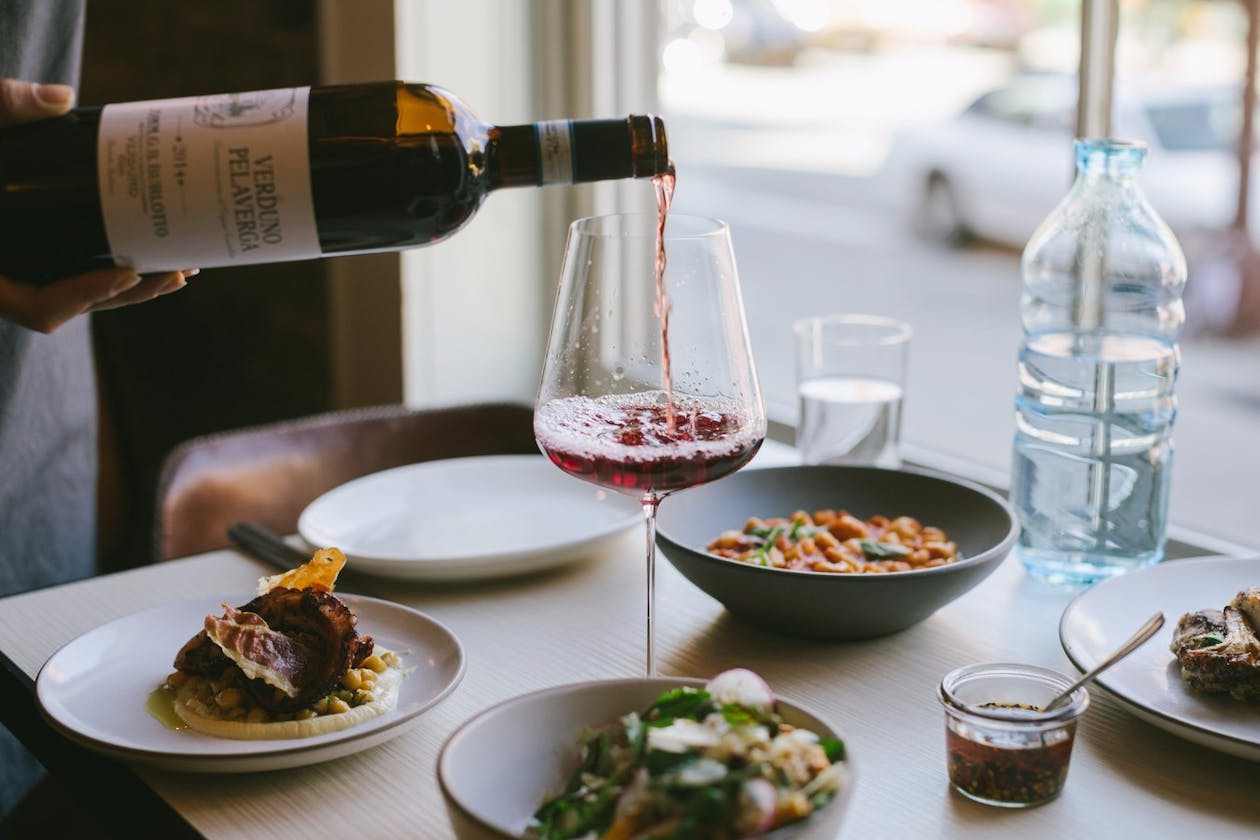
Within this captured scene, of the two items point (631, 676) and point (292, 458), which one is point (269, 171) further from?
point (292, 458)

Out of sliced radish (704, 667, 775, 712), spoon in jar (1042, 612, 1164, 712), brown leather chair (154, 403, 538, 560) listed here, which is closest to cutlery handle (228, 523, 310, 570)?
brown leather chair (154, 403, 538, 560)

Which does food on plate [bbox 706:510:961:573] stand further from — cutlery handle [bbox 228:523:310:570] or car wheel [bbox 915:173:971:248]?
car wheel [bbox 915:173:971:248]

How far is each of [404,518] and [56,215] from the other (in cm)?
58

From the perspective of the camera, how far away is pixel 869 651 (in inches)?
43.7

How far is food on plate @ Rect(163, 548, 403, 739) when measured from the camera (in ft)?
3.05

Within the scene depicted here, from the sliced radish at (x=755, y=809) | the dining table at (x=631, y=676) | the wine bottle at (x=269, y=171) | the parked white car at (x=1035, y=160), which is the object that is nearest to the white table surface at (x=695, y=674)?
the dining table at (x=631, y=676)

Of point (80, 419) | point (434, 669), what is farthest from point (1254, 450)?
point (80, 419)

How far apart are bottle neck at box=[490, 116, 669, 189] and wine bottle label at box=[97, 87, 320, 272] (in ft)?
0.52

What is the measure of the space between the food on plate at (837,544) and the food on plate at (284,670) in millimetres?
332

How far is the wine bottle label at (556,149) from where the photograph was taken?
36.9 inches

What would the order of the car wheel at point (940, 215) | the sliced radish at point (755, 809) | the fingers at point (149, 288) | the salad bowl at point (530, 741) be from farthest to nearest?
the car wheel at point (940, 215)
the fingers at point (149, 288)
the salad bowl at point (530, 741)
the sliced radish at point (755, 809)

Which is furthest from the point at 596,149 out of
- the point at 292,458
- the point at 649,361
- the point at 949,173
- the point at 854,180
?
the point at 854,180

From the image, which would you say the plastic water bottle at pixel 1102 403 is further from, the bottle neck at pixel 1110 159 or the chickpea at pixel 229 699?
the chickpea at pixel 229 699

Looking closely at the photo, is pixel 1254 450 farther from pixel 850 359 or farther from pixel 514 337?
pixel 514 337
